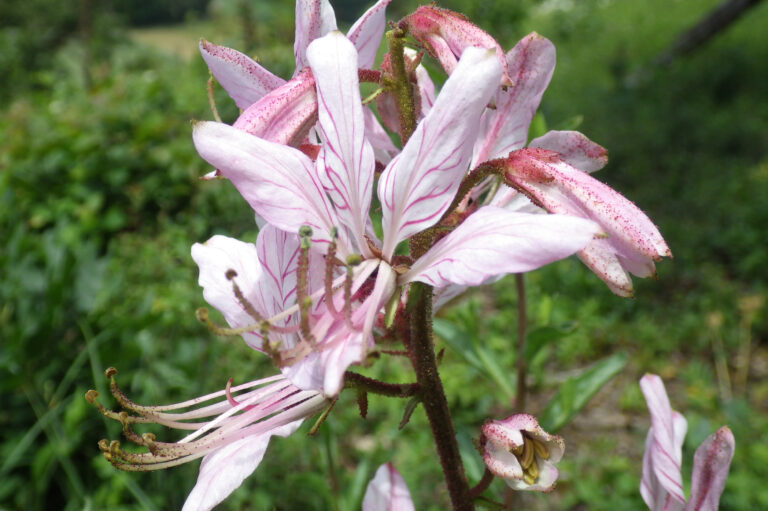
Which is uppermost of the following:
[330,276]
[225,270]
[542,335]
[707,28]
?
[330,276]

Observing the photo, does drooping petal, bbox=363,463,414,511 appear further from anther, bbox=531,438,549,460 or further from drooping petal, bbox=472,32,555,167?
drooping petal, bbox=472,32,555,167

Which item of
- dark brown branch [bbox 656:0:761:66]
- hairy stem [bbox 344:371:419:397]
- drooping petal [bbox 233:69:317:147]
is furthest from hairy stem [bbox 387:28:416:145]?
dark brown branch [bbox 656:0:761:66]

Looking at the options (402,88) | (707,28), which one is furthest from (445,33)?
(707,28)

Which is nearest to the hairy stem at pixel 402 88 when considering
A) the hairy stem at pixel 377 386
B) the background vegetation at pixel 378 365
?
the hairy stem at pixel 377 386

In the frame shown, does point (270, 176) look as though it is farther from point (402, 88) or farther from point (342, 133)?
point (402, 88)

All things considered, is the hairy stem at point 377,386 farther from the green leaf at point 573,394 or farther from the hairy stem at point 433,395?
the green leaf at point 573,394

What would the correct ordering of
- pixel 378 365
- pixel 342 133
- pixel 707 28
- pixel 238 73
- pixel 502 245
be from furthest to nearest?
pixel 707 28
pixel 378 365
pixel 238 73
pixel 342 133
pixel 502 245
